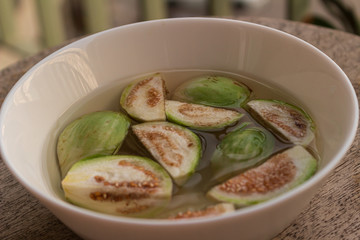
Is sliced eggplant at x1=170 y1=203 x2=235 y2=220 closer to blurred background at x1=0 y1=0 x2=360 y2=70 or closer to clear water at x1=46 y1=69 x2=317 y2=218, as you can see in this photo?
clear water at x1=46 y1=69 x2=317 y2=218

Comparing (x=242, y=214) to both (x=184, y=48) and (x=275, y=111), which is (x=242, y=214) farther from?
(x=184, y=48)

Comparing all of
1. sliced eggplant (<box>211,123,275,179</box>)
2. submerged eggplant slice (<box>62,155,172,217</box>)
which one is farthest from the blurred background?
submerged eggplant slice (<box>62,155,172,217</box>)

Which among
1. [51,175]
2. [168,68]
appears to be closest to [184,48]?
[168,68]

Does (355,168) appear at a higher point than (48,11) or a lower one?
higher

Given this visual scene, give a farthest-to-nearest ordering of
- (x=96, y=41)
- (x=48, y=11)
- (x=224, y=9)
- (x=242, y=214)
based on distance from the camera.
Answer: (x=224, y=9)
(x=48, y=11)
(x=96, y=41)
(x=242, y=214)

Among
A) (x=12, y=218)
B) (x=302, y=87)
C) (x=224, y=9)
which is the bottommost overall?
(x=224, y=9)
